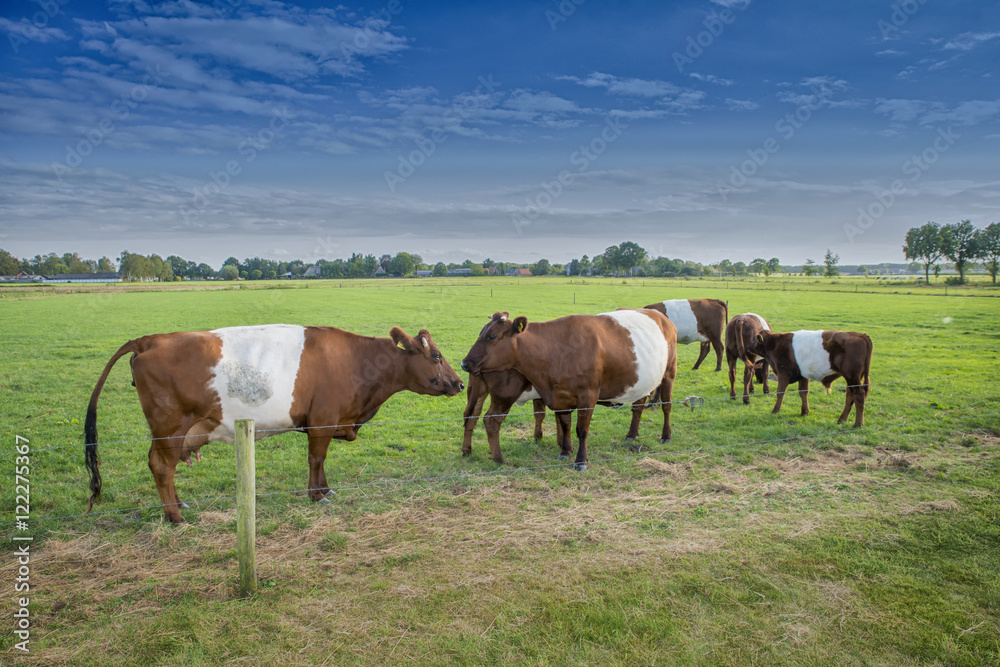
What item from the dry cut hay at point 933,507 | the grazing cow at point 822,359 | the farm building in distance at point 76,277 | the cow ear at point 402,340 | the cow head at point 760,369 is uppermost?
the farm building in distance at point 76,277

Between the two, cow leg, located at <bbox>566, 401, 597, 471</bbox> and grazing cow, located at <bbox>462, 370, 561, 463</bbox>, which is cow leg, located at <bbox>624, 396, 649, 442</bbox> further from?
grazing cow, located at <bbox>462, 370, 561, 463</bbox>

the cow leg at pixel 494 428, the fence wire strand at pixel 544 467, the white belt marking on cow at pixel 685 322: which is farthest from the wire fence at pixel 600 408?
the white belt marking on cow at pixel 685 322

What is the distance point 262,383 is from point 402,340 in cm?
175

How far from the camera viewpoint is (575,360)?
7555 millimetres

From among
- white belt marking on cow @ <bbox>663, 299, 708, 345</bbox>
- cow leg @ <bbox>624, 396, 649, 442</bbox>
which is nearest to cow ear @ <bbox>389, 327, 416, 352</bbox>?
cow leg @ <bbox>624, 396, 649, 442</bbox>

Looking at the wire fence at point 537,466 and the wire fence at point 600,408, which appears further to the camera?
the wire fence at point 600,408

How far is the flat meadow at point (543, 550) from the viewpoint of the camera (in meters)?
3.93

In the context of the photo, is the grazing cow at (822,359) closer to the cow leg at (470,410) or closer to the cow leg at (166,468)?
the cow leg at (470,410)

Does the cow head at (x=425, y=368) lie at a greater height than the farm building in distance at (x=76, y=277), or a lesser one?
lesser

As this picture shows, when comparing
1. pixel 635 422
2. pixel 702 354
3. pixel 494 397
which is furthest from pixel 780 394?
pixel 494 397

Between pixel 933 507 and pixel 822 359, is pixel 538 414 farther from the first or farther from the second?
pixel 822 359

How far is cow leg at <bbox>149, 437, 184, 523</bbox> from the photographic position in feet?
18.7

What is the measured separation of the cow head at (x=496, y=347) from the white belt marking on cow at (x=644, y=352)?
162 centimetres

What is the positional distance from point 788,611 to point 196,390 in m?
5.83
